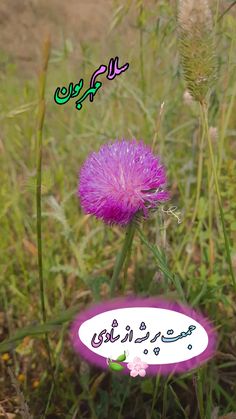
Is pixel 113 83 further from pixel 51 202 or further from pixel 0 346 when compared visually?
pixel 0 346

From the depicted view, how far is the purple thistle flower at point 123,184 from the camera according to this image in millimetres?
643

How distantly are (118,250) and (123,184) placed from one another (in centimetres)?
55

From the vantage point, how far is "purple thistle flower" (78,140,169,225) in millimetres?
643

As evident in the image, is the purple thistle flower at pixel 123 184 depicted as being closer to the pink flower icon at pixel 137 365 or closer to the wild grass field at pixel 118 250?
the wild grass field at pixel 118 250

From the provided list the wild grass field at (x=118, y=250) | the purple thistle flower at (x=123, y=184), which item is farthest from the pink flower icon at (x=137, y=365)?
the purple thistle flower at (x=123, y=184)

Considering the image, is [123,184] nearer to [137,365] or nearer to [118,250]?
[137,365]

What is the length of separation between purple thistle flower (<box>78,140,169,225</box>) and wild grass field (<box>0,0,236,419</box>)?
30mm

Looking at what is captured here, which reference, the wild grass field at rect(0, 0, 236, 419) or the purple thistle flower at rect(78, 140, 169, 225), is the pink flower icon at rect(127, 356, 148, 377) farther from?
the purple thistle flower at rect(78, 140, 169, 225)

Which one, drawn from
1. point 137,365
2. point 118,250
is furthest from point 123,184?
point 118,250

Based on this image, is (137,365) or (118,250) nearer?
(137,365)

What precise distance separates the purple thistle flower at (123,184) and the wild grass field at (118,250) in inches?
1.2

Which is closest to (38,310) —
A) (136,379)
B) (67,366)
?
(67,366)

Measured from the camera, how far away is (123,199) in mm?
642

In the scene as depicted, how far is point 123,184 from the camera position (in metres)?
0.65
